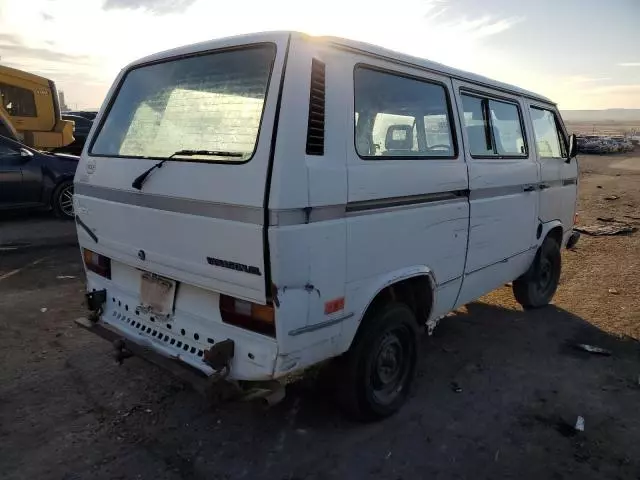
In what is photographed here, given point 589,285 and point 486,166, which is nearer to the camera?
point 486,166

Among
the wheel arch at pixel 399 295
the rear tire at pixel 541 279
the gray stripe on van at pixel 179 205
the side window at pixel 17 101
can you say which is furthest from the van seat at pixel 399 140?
the side window at pixel 17 101

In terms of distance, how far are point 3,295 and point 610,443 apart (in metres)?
5.66

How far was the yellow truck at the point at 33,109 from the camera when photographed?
45.1ft

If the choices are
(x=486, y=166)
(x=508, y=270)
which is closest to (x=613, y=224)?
(x=508, y=270)

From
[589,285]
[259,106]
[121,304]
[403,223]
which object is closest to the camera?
[259,106]

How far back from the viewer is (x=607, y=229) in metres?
9.79

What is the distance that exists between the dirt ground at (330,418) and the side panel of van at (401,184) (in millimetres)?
781

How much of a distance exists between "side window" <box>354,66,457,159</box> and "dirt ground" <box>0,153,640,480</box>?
167 cm

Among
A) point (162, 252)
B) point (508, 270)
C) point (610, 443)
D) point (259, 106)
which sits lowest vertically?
point (610, 443)

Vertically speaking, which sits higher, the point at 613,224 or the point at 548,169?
the point at 548,169

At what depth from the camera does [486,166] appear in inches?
154

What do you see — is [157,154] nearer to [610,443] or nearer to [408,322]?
[408,322]

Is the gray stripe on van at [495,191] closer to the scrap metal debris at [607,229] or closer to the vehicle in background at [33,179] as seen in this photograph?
the scrap metal debris at [607,229]

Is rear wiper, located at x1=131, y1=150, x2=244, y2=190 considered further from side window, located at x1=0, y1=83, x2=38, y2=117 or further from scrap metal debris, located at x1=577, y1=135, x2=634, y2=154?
Result: scrap metal debris, located at x1=577, y1=135, x2=634, y2=154
